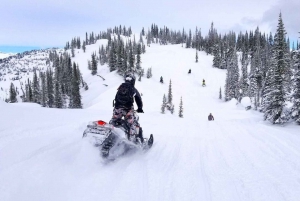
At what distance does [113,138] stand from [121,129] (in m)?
0.54

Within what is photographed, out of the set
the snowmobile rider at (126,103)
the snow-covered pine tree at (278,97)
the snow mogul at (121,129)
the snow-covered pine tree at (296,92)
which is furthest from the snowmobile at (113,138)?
the snow-covered pine tree at (278,97)

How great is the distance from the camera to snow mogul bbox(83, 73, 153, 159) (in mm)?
5730

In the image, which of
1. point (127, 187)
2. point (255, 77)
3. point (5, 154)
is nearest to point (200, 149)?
point (127, 187)

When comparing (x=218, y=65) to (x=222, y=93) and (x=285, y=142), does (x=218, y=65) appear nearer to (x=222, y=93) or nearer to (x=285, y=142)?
(x=222, y=93)

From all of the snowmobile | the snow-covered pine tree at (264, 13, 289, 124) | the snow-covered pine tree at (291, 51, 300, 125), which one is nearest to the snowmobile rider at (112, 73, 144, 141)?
the snowmobile

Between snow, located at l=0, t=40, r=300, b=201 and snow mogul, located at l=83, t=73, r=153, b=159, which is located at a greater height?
snow mogul, located at l=83, t=73, r=153, b=159

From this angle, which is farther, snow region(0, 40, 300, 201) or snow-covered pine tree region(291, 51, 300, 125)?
snow-covered pine tree region(291, 51, 300, 125)

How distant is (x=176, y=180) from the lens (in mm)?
5016

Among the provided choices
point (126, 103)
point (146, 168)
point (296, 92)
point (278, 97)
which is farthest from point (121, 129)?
point (278, 97)

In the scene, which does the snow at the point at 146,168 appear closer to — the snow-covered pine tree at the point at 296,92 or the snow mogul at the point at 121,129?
the snow mogul at the point at 121,129

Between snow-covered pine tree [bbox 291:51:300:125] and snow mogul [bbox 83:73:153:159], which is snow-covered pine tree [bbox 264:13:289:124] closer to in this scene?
snow-covered pine tree [bbox 291:51:300:125]

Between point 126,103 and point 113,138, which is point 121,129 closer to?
point 113,138

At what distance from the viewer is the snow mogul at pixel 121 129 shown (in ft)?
18.8

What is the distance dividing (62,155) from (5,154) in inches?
46.4
